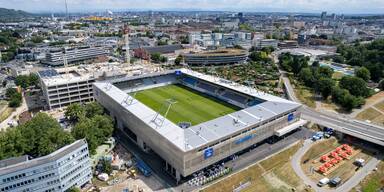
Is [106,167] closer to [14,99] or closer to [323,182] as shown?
[323,182]

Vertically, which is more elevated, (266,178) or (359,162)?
(359,162)

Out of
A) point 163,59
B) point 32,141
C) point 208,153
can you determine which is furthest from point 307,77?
point 32,141

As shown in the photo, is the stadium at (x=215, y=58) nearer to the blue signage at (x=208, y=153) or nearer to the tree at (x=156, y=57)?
the tree at (x=156, y=57)

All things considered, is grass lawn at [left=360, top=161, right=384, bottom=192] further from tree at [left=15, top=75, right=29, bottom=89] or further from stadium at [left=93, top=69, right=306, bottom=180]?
tree at [left=15, top=75, right=29, bottom=89]

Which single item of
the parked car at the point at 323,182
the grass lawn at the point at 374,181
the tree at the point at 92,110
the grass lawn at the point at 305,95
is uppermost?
the tree at the point at 92,110

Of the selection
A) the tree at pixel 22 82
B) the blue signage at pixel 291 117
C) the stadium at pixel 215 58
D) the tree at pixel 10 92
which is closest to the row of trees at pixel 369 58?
the stadium at pixel 215 58

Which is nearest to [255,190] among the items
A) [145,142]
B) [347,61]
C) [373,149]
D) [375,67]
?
[145,142]
